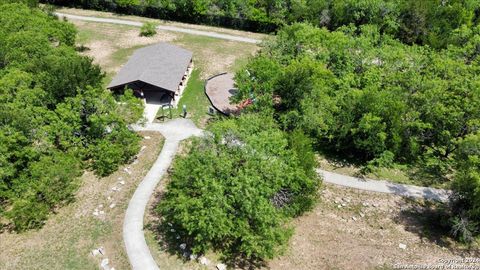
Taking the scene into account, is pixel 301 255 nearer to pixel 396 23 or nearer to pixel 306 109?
pixel 306 109

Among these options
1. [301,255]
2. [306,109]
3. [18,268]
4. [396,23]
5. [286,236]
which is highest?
[396,23]

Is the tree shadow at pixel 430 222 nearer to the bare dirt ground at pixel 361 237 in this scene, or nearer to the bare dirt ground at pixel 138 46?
the bare dirt ground at pixel 361 237

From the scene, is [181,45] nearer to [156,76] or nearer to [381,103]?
[156,76]


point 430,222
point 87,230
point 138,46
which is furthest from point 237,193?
point 138,46

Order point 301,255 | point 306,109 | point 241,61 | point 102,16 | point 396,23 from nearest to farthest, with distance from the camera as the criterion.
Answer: point 301,255, point 306,109, point 241,61, point 396,23, point 102,16

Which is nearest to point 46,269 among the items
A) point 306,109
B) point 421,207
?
point 306,109

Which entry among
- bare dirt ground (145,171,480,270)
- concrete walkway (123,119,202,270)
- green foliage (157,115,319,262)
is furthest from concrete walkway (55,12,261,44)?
bare dirt ground (145,171,480,270)
